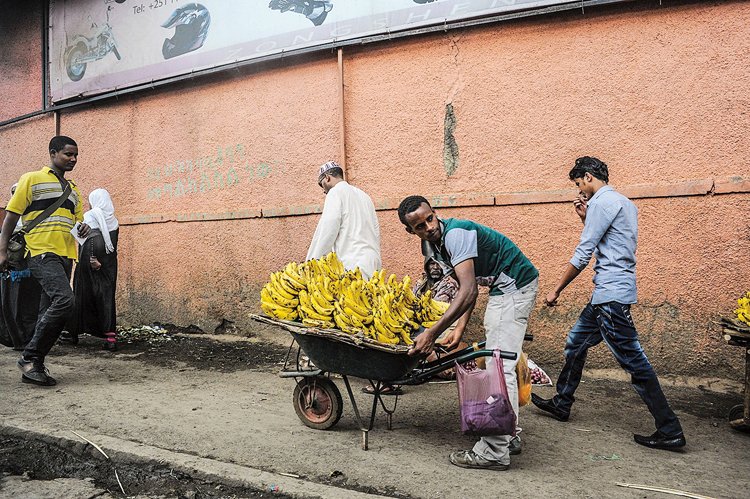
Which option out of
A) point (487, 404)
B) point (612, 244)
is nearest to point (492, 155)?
point (612, 244)

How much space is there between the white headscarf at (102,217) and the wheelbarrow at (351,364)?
3.86 metres

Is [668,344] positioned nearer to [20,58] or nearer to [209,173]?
[209,173]

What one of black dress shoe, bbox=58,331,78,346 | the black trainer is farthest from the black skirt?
the black trainer

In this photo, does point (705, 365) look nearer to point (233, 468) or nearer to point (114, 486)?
point (233, 468)

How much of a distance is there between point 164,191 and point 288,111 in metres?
2.35

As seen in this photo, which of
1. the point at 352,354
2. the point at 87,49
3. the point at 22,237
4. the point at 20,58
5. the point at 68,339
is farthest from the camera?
the point at 20,58

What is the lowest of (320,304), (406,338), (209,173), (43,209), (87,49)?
(406,338)

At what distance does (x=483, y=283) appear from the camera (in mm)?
3645

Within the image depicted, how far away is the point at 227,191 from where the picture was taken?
24.4 ft

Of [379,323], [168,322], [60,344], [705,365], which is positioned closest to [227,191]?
[168,322]

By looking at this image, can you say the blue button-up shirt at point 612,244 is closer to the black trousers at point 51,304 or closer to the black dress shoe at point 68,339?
the black trousers at point 51,304

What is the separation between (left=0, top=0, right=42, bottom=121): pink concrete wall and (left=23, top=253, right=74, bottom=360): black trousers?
18.8 ft

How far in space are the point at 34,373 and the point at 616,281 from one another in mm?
4892

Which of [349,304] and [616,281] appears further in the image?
[616,281]
